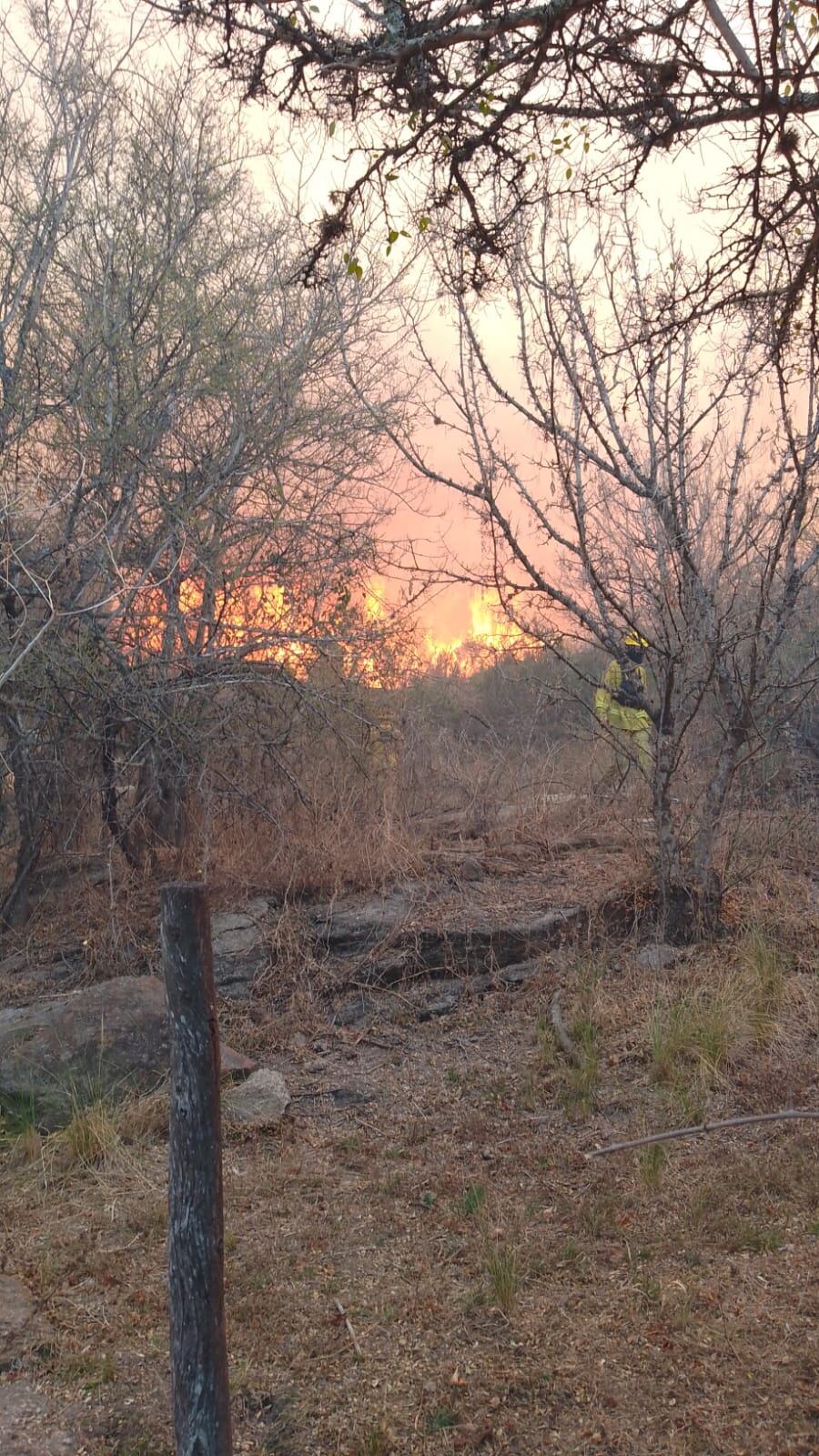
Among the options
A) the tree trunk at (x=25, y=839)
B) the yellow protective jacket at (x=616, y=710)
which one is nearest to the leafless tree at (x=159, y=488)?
the tree trunk at (x=25, y=839)

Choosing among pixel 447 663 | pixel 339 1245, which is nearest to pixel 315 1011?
pixel 339 1245

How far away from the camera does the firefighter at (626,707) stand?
7.00 metres

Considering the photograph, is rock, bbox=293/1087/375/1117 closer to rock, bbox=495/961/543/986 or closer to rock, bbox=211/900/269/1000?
rock, bbox=211/900/269/1000

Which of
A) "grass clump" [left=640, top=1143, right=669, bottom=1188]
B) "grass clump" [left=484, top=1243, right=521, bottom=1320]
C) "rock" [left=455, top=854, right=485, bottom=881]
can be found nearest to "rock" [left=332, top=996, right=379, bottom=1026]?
"rock" [left=455, top=854, right=485, bottom=881]

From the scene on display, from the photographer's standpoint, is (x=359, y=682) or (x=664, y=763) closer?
(x=664, y=763)

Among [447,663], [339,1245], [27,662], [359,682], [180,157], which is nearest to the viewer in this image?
[339,1245]

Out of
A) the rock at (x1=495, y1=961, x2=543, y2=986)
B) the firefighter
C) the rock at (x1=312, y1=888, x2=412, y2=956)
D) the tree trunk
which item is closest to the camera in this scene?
the rock at (x1=495, y1=961, x2=543, y2=986)

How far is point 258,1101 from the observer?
546 cm

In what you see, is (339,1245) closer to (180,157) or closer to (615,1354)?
(615,1354)

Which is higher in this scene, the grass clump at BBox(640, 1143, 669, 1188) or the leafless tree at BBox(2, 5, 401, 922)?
the leafless tree at BBox(2, 5, 401, 922)

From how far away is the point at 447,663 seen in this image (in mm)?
15289

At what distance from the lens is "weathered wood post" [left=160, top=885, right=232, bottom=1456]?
2891 mm

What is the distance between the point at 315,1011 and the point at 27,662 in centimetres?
258

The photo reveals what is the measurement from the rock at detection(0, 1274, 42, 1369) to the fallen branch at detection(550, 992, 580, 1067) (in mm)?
2766
